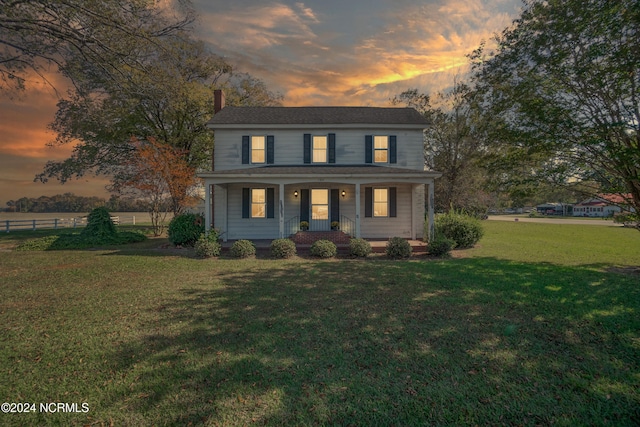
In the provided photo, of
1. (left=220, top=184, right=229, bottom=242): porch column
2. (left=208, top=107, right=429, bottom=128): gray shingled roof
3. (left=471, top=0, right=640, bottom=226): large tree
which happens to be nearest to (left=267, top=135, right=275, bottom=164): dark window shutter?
(left=208, top=107, right=429, bottom=128): gray shingled roof

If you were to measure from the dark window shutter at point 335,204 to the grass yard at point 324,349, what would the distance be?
21.9ft

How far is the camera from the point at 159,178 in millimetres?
18672

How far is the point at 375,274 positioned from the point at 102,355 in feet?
22.9

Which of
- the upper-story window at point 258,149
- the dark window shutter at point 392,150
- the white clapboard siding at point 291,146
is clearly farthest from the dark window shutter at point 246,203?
the dark window shutter at point 392,150

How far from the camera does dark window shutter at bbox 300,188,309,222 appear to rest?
14.9 m

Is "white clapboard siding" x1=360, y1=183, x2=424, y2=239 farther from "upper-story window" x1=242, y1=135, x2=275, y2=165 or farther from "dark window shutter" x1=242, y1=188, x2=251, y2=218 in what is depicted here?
"dark window shutter" x1=242, y1=188, x2=251, y2=218

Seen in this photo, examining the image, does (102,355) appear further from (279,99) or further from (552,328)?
(279,99)

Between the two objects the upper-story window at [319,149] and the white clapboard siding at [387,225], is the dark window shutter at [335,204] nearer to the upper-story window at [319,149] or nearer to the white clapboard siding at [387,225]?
the white clapboard siding at [387,225]

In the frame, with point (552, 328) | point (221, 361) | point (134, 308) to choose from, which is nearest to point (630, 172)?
point (552, 328)

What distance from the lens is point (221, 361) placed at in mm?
3859

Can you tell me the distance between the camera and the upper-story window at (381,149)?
15.4 metres

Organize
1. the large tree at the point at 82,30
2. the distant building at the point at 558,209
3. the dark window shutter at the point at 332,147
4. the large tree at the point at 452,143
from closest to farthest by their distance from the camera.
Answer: the large tree at the point at 82,30, the dark window shutter at the point at 332,147, the large tree at the point at 452,143, the distant building at the point at 558,209

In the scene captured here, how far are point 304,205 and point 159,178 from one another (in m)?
10.8

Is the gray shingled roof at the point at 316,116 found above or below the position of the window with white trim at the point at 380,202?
above
